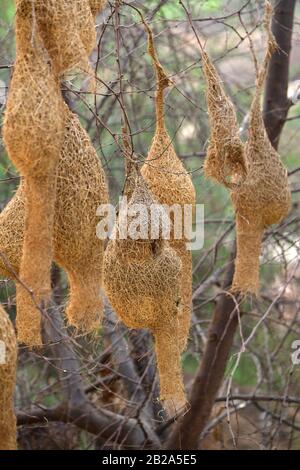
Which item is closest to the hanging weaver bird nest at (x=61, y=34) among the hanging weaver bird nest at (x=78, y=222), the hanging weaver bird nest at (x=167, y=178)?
the hanging weaver bird nest at (x=78, y=222)

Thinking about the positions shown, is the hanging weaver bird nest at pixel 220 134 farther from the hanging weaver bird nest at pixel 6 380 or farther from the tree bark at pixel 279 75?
the tree bark at pixel 279 75

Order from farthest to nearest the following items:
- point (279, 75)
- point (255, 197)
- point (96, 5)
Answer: point (279, 75) → point (255, 197) → point (96, 5)

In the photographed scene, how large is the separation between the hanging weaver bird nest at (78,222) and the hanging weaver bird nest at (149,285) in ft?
0.14

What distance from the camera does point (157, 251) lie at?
183 cm

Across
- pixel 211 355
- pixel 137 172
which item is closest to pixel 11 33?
pixel 211 355

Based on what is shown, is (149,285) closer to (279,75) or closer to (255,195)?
(255,195)

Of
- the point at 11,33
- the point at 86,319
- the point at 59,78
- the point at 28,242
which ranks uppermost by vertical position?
the point at 11,33

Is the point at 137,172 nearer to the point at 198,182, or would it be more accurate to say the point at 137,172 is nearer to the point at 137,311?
→ the point at 137,311

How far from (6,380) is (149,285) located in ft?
1.36

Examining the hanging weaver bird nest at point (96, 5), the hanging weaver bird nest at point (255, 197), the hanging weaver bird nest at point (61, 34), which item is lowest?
the hanging weaver bird nest at point (255, 197)

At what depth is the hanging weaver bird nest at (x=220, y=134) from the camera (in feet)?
6.44

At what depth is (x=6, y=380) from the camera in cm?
152

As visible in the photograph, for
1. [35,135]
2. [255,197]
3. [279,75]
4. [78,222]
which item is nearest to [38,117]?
[35,135]

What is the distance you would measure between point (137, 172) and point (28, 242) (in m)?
0.34
